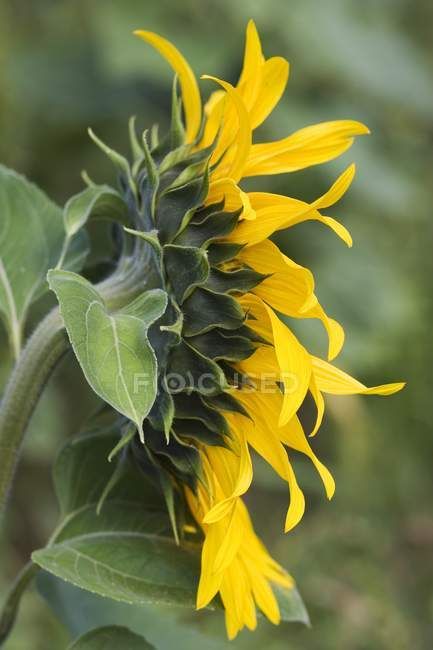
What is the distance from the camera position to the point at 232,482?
859mm

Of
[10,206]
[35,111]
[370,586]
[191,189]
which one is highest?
[191,189]

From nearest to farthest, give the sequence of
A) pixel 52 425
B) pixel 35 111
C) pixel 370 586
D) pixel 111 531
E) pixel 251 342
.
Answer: pixel 251 342 < pixel 111 531 < pixel 370 586 < pixel 52 425 < pixel 35 111

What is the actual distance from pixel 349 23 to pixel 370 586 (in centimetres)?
136

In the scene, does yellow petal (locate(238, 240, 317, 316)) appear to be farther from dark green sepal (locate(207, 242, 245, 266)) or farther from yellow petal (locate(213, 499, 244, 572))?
yellow petal (locate(213, 499, 244, 572))

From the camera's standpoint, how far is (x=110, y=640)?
92 centimetres

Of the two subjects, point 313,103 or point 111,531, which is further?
point 313,103

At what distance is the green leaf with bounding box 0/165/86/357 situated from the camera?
103cm

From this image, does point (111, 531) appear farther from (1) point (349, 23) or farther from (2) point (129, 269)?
(1) point (349, 23)

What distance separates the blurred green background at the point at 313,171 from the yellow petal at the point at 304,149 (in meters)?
1.27

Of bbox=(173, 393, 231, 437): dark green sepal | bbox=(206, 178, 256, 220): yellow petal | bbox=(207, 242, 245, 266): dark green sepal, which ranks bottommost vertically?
bbox=(173, 393, 231, 437): dark green sepal

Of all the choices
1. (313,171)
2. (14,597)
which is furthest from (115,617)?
(313,171)

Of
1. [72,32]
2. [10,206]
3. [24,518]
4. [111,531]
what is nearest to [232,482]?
[111,531]

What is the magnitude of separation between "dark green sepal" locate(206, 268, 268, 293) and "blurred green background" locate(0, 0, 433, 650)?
1304 millimetres

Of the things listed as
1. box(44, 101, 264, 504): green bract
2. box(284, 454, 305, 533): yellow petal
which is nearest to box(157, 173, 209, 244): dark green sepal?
box(44, 101, 264, 504): green bract
